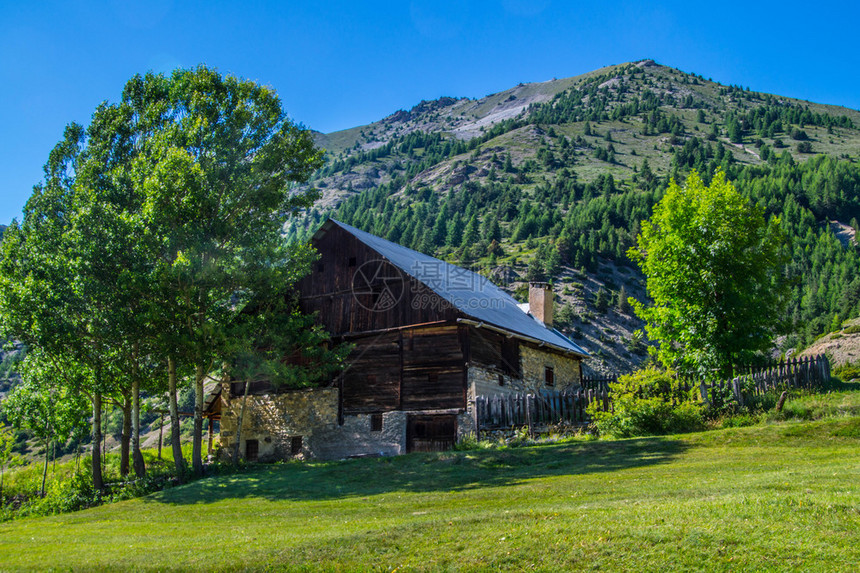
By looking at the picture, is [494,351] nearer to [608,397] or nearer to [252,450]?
[608,397]

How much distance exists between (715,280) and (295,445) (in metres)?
19.7

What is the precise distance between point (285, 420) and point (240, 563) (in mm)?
22455

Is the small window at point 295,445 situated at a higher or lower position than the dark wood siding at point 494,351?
lower

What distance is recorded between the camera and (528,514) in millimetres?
11039

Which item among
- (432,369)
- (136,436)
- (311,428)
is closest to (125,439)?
(136,436)

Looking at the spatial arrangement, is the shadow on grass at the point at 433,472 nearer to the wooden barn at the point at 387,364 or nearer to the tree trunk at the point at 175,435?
the tree trunk at the point at 175,435

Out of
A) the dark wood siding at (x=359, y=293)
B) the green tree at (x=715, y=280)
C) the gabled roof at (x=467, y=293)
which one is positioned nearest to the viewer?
the green tree at (x=715, y=280)

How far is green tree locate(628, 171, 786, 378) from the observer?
25.9 meters

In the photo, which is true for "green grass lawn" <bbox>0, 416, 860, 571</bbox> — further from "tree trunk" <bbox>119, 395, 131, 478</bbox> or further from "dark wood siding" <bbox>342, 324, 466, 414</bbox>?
"tree trunk" <bbox>119, 395, 131, 478</bbox>

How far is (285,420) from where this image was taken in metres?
31.4

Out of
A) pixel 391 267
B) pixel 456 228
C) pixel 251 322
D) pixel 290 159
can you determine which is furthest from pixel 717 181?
pixel 456 228

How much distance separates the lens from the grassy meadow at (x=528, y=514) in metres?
8.37

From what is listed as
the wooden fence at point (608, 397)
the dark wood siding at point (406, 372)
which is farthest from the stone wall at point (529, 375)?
the wooden fence at point (608, 397)

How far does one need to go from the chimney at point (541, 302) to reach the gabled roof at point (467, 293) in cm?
64
